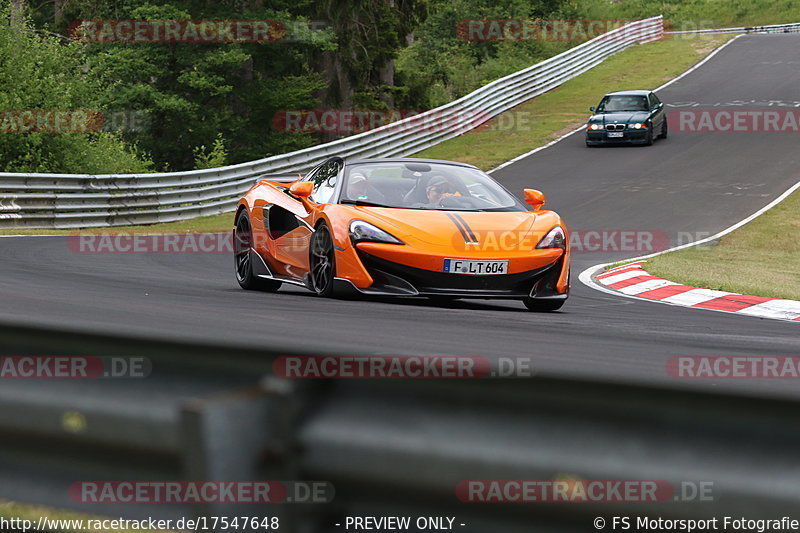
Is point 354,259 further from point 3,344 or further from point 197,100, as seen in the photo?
point 197,100

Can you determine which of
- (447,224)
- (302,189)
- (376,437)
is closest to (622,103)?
(302,189)

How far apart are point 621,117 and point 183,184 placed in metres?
13.4

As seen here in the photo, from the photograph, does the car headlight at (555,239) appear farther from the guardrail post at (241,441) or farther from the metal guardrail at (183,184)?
the metal guardrail at (183,184)

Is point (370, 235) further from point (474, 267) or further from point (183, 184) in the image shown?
point (183, 184)

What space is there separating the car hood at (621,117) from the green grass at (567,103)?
7.42 ft

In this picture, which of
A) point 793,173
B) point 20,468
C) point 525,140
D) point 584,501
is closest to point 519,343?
point 20,468

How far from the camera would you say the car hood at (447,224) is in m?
9.00

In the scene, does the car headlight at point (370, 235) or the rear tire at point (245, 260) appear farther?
the rear tire at point (245, 260)

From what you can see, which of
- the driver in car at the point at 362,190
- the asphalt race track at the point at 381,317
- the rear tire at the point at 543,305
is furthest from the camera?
the driver in car at the point at 362,190

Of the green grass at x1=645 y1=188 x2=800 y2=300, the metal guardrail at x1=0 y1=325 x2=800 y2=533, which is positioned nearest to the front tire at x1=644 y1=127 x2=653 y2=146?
the green grass at x1=645 y1=188 x2=800 y2=300

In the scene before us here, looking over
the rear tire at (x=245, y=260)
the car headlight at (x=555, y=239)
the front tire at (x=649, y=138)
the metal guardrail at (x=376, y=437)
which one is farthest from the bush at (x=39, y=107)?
the metal guardrail at (x=376, y=437)

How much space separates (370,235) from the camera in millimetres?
8953

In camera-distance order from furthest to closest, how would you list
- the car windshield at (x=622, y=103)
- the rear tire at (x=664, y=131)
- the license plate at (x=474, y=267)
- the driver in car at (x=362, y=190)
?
the rear tire at (x=664, y=131) → the car windshield at (x=622, y=103) → the driver in car at (x=362, y=190) → the license plate at (x=474, y=267)

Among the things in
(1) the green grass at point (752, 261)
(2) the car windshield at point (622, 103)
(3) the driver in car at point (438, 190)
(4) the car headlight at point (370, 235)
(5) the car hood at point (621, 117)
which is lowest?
(1) the green grass at point (752, 261)
